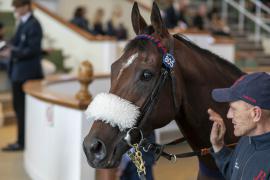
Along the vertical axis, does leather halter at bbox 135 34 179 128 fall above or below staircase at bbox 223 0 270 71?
below

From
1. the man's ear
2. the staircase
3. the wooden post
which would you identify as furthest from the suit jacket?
the staircase

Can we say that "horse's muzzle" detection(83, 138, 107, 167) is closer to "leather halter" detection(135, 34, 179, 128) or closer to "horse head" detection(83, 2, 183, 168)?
"horse head" detection(83, 2, 183, 168)

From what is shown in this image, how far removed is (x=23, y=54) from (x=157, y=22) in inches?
147

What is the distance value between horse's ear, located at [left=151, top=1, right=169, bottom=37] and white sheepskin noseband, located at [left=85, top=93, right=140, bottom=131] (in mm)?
389

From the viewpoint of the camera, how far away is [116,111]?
1.90 metres

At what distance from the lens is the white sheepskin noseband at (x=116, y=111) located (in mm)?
1911

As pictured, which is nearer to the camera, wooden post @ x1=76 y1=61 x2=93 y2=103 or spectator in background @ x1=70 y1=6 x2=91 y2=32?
wooden post @ x1=76 y1=61 x2=93 y2=103

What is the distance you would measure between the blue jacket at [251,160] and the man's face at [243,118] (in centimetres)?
5

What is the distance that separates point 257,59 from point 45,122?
7.97 metres

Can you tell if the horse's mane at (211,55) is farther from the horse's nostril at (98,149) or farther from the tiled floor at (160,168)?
the tiled floor at (160,168)

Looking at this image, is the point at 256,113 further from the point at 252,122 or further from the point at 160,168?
the point at 160,168

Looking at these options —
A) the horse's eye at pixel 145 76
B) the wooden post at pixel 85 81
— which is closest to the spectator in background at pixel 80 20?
the wooden post at pixel 85 81

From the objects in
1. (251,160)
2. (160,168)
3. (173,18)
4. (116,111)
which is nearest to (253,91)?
(251,160)

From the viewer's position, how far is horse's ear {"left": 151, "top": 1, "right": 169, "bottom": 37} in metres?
2.07
